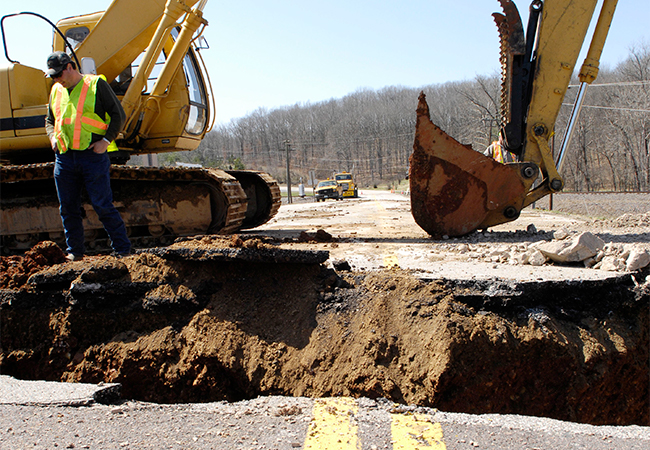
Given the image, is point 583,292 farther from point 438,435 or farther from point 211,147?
point 211,147

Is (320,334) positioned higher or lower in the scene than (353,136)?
lower

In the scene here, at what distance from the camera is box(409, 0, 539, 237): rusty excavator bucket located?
233 inches

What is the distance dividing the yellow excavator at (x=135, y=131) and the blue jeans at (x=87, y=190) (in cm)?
183

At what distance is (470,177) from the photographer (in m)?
5.99

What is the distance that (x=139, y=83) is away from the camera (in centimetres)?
612

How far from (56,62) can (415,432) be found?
13.0ft

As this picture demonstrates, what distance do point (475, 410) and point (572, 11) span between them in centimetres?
573

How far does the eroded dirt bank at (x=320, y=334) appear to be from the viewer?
2.52m

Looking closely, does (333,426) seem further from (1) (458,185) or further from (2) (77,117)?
(1) (458,185)

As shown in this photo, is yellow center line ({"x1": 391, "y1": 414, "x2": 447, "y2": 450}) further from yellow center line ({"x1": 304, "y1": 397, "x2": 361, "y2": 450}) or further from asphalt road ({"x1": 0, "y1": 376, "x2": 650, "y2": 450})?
yellow center line ({"x1": 304, "y1": 397, "x2": 361, "y2": 450})

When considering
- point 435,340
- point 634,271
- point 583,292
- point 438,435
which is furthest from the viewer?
point 634,271

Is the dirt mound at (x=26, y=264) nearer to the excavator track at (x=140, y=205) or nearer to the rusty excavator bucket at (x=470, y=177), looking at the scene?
the excavator track at (x=140, y=205)

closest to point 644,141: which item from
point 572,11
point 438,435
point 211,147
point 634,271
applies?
point 572,11

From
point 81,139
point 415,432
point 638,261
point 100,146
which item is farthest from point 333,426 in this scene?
point 81,139
